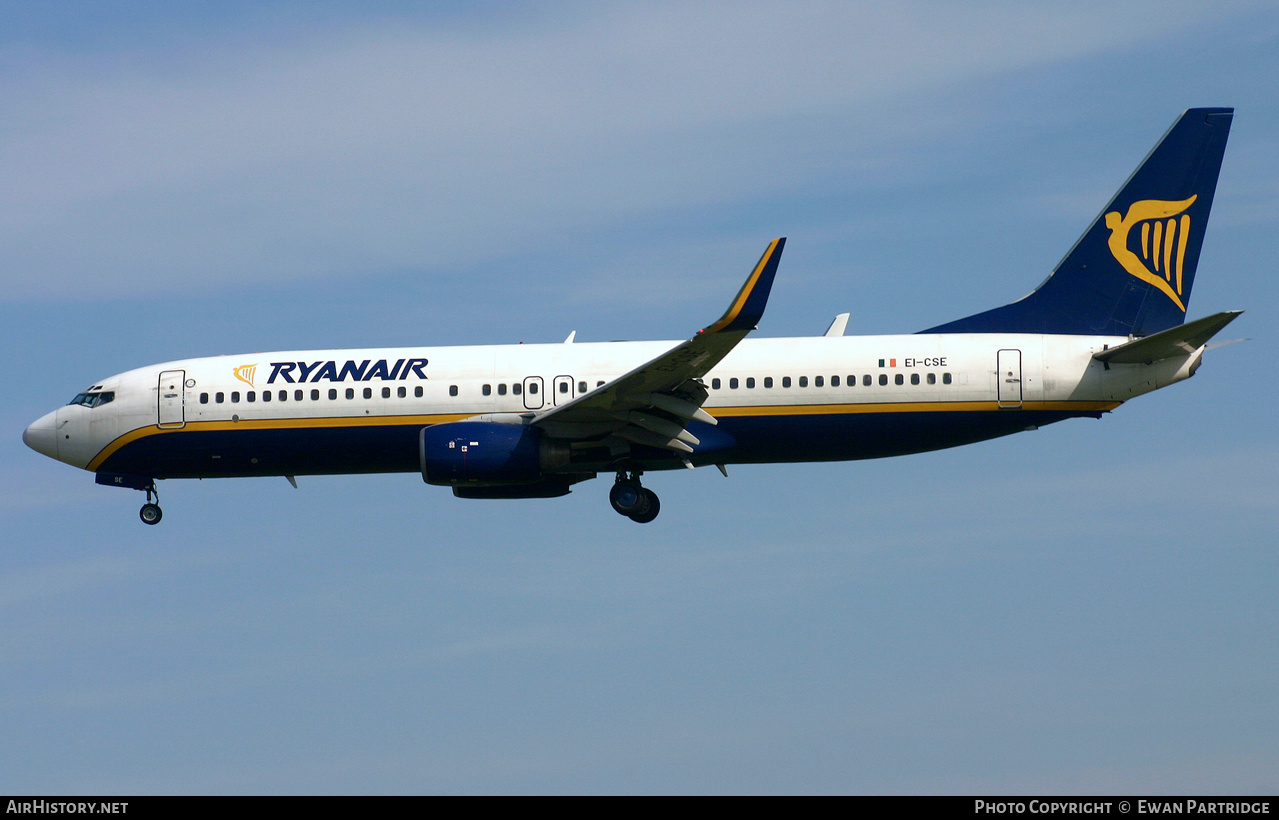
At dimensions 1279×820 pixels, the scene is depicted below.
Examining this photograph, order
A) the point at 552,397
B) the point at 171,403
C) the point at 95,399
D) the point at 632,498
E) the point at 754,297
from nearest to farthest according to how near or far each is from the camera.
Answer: the point at 754,297 < the point at 552,397 < the point at 632,498 < the point at 171,403 < the point at 95,399

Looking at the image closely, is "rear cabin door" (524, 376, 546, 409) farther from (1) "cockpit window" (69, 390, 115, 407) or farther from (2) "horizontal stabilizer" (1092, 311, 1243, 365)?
(2) "horizontal stabilizer" (1092, 311, 1243, 365)

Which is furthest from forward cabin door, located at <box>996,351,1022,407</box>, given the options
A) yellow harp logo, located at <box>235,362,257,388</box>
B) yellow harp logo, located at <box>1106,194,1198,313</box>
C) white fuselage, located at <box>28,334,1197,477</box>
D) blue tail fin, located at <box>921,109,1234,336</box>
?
yellow harp logo, located at <box>235,362,257,388</box>

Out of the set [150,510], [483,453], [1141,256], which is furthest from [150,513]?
[1141,256]

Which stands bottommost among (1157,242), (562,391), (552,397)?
(552,397)

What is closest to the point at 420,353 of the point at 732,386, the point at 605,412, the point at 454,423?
the point at 454,423

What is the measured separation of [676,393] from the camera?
3180cm

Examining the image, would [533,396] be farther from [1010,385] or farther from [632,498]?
[1010,385]

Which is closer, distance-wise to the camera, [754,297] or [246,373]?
[754,297]

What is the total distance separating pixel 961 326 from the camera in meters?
34.1

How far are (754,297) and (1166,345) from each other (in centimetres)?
964

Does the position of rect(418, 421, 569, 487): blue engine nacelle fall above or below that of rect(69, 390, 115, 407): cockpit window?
Result: below

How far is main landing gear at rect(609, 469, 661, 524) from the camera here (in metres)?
33.9

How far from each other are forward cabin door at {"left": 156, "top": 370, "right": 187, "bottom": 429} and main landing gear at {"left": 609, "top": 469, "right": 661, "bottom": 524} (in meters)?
10.4
